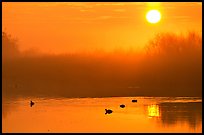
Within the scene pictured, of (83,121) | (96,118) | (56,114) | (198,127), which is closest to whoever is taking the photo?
(198,127)

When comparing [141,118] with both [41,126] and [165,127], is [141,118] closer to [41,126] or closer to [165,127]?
[165,127]

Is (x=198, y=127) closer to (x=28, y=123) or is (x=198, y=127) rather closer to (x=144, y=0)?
(x=28, y=123)

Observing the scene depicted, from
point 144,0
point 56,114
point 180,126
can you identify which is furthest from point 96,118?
point 144,0

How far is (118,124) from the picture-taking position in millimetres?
38844

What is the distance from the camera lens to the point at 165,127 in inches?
1480

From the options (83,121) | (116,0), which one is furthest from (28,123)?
(116,0)

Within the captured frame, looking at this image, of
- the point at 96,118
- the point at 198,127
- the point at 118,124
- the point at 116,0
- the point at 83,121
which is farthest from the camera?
the point at 96,118

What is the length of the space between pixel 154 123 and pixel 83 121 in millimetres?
6428

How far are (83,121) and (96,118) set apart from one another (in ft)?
9.76

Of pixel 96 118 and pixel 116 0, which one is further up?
pixel 116 0

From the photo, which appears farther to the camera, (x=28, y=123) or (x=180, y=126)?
(x=28, y=123)

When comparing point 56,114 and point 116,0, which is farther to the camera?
point 56,114

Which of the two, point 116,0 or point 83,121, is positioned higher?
point 116,0

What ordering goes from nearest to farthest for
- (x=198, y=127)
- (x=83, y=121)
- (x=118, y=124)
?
(x=198, y=127) < (x=118, y=124) < (x=83, y=121)
